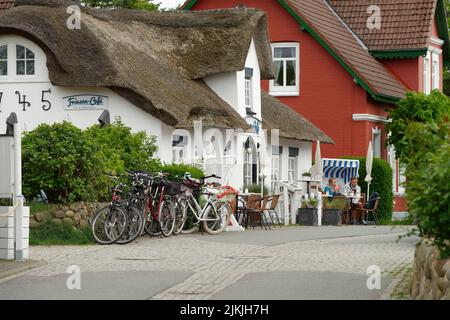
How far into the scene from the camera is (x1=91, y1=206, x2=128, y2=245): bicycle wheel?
2125 centimetres

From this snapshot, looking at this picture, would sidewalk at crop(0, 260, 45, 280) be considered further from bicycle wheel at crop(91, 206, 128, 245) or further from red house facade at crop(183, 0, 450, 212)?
red house facade at crop(183, 0, 450, 212)

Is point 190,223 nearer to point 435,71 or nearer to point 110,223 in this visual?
point 110,223

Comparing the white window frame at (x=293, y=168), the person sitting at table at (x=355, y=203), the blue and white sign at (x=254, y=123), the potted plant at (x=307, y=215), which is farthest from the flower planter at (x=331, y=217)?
the white window frame at (x=293, y=168)

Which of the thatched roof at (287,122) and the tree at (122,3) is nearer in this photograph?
the thatched roof at (287,122)

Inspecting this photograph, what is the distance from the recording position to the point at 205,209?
2469 cm

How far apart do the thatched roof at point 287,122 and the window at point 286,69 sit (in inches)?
104

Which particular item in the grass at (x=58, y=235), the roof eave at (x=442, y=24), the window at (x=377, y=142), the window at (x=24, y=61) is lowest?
the grass at (x=58, y=235)

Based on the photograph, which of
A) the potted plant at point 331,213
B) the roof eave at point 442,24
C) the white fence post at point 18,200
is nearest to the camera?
the white fence post at point 18,200

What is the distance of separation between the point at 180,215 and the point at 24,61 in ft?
25.2

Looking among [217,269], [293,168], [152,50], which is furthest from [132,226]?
[293,168]

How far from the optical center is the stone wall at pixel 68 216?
21.8 m

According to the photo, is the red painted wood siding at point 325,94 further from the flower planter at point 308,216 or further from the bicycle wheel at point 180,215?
the bicycle wheel at point 180,215

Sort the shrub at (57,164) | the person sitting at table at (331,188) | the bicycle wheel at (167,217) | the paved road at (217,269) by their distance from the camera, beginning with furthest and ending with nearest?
the person sitting at table at (331,188) → the bicycle wheel at (167,217) → the shrub at (57,164) → the paved road at (217,269)
